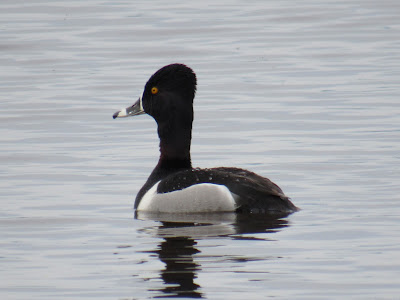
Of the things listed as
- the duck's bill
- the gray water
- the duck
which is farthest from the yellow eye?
the gray water

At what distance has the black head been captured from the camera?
1221 centimetres

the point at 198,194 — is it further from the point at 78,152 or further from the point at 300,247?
the point at 78,152

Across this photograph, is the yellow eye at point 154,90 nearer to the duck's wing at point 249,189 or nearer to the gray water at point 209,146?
the gray water at point 209,146

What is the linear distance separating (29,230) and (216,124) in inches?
250

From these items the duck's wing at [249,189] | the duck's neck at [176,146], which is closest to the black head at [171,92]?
the duck's neck at [176,146]

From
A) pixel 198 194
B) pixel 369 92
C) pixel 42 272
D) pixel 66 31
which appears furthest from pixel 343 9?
pixel 42 272

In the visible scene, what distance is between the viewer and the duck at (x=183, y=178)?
1114 cm

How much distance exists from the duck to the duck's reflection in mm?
123

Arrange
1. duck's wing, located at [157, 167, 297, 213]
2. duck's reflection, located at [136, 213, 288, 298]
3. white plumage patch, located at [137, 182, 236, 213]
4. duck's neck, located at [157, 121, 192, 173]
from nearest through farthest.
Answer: duck's reflection, located at [136, 213, 288, 298]
duck's wing, located at [157, 167, 297, 213]
white plumage patch, located at [137, 182, 236, 213]
duck's neck, located at [157, 121, 192, 173]

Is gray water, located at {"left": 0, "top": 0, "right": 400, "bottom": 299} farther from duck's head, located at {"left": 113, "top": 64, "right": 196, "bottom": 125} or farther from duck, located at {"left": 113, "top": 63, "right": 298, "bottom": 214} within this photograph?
duck's head, located at {"left": 113, "top": 64, "right": 196, "bottom": 125}

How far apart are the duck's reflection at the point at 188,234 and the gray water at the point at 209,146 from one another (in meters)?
0.03

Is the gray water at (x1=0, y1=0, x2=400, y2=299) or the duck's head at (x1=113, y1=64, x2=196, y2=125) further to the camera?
the duck's head at (x1=113, y1=64, x2=196, y2=125)

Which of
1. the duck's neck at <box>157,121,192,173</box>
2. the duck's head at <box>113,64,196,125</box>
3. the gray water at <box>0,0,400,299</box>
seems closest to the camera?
the gray water at <box>0,0,400,299</box>

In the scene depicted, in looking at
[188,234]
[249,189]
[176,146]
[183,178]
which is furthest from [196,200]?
[176,146]
